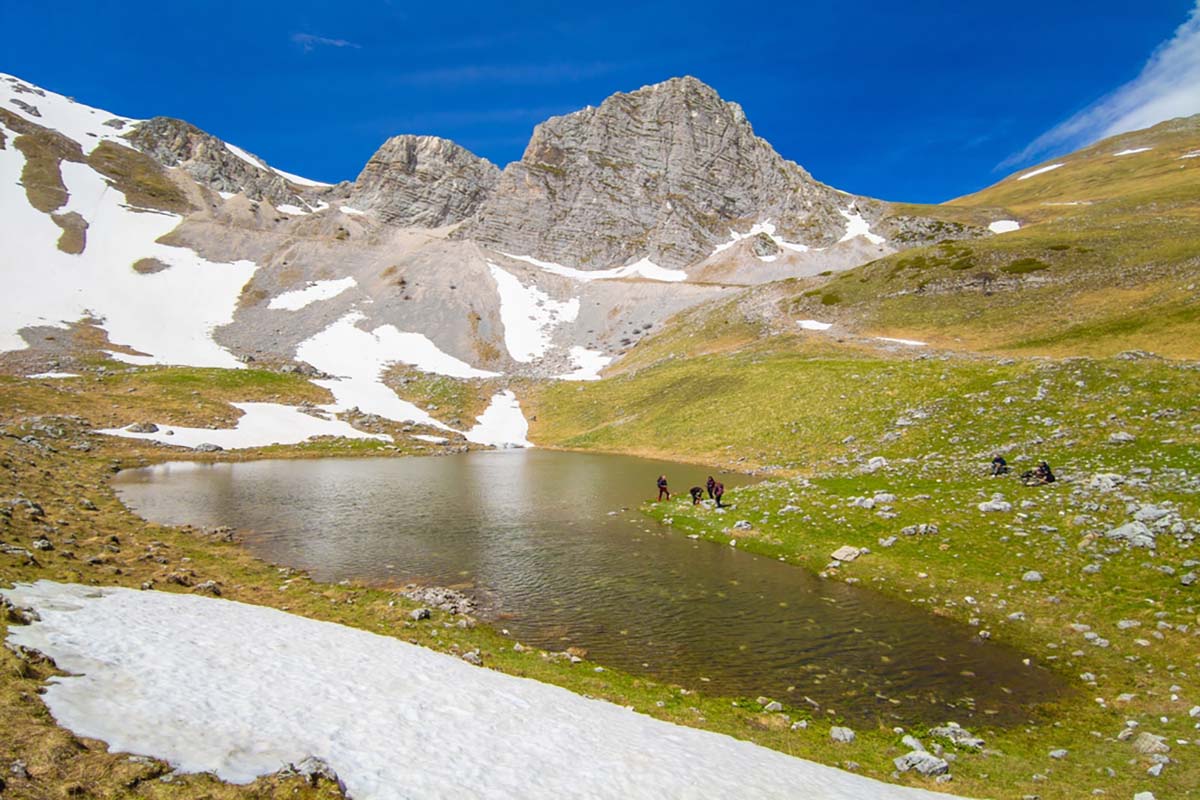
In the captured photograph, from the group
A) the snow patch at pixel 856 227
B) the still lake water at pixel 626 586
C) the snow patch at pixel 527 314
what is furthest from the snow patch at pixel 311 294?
the snow patch at pixel 856 227

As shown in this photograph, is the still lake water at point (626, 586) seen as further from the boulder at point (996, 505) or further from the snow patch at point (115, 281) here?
the snow patch at point (115, 281)

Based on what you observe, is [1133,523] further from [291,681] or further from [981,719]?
[291,681]

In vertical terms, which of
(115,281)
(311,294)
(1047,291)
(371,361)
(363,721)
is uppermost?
(1047,291)

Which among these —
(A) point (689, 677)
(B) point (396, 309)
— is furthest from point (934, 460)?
(B) point (396, 309)

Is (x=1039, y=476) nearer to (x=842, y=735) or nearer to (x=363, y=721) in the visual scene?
(x=842, y=735)

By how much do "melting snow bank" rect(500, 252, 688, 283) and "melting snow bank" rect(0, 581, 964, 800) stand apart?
485 feet

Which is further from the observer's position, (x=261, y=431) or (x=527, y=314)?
(x=527, y=314)

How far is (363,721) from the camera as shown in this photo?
395 inches

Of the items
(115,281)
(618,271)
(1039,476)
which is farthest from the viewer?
(618,271)

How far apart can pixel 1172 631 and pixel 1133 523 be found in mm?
6260

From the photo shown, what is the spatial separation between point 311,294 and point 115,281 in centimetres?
3682

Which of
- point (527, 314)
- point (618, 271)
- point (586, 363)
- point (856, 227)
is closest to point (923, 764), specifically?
point (586, 363)

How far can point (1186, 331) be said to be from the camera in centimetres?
5281

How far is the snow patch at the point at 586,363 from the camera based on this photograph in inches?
4060
